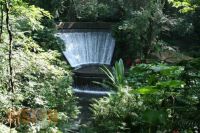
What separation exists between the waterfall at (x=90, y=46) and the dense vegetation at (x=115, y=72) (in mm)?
532

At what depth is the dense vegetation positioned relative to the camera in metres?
1.81

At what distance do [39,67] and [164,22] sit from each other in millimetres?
9381

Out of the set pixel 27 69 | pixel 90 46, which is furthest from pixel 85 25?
pixel 27 69

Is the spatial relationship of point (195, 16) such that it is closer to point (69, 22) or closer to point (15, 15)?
point (69, 22)

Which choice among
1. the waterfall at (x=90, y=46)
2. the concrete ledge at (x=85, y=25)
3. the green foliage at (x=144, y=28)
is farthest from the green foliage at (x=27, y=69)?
the concrete ledge at (x=85, y=25)

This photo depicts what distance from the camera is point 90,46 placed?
15914mm

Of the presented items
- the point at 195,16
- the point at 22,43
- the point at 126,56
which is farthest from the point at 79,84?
the point at 22,43

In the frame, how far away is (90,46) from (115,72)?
26.5 feet

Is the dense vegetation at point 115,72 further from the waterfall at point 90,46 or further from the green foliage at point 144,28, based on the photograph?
the waterfall at point 90,46

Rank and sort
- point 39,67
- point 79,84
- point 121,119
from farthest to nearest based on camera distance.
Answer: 1. point 79,84
2. point 121,119
3. point 39,67

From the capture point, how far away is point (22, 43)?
202 inches

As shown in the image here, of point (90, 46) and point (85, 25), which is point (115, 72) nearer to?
point (90, 46)

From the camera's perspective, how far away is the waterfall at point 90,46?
1541 cm

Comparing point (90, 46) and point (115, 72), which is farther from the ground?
point (115, 72)
